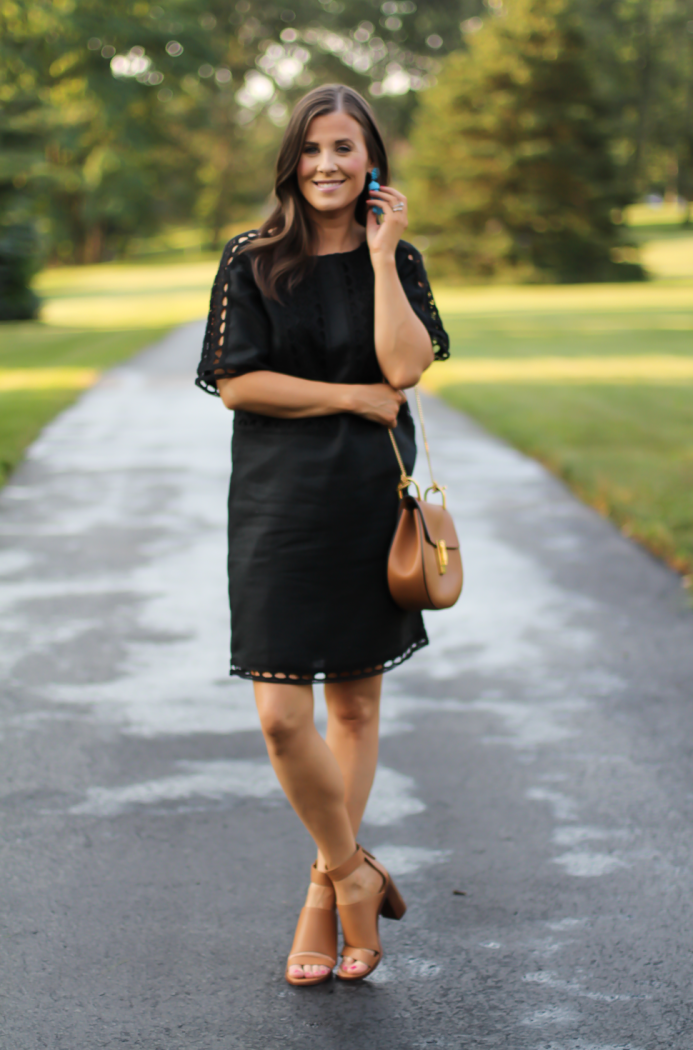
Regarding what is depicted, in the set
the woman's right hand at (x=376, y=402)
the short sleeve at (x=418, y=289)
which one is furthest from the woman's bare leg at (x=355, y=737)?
the short sleeve at (x=418, y=289)

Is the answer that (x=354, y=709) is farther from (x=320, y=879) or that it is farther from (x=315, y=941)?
(x=315, y=941)

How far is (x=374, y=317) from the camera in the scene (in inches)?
105

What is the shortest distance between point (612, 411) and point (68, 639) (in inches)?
332

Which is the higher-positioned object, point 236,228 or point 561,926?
point 236,228

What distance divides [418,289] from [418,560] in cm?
69

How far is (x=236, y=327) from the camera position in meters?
2.62

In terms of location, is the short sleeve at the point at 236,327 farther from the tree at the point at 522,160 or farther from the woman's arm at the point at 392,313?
the tree at the point at 522,160

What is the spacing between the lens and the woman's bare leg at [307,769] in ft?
8.55

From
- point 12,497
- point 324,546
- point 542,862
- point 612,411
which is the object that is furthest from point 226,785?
point 612,411

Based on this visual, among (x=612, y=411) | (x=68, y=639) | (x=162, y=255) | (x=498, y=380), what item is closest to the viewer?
(x=68, y=639)

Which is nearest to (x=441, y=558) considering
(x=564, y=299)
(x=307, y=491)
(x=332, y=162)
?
(x=307, y=491)

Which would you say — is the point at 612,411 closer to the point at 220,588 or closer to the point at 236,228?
the point at 220,588

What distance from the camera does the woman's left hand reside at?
263 centimetres

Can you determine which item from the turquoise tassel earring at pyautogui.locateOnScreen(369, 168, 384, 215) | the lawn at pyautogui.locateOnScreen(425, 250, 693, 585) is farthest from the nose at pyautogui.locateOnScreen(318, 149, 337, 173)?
the lawn at pyautogui.locateOnScreen(425, 250, 693, 585)
